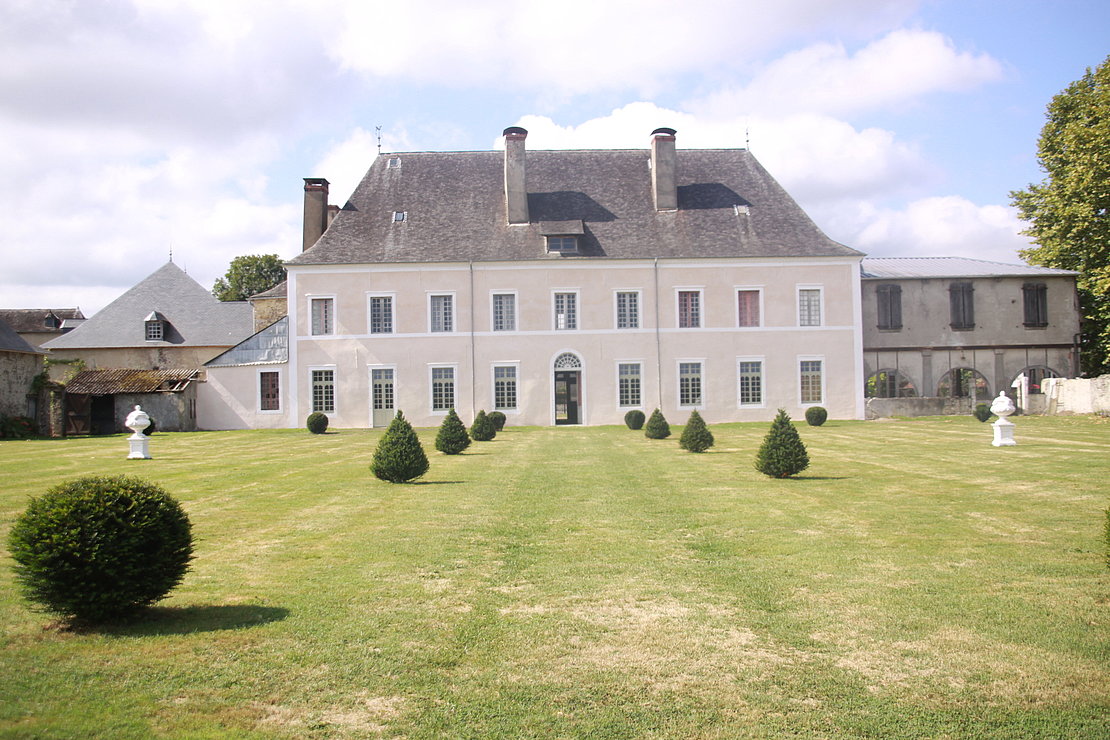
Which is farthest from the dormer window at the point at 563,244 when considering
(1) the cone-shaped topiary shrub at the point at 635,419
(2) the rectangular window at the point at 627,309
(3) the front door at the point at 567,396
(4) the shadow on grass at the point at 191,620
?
(4) the shadow on grass at the point at 191,620

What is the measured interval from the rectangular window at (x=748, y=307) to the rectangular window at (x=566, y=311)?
7.70 m

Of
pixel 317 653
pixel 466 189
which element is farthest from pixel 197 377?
pixel 317 653

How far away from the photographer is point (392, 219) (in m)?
40.1

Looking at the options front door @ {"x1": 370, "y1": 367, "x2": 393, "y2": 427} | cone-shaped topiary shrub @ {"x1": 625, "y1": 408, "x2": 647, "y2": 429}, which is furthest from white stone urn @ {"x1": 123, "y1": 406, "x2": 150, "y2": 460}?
cone-shaped topiary shrub @ {"x1": 625, "y1": 408, "x2": 647, "y2": 429}

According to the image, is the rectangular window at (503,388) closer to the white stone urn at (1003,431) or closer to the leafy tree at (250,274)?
the white stone urn at (1003,431)

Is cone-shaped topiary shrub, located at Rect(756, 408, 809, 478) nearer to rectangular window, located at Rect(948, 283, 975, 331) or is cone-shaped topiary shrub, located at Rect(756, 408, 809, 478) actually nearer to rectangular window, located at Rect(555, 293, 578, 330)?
rectangular window, located at Rect(555, 293, 578, 330)

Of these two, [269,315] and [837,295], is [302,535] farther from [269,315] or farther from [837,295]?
[269,315]

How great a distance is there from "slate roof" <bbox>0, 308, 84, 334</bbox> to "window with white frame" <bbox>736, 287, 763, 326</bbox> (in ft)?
196

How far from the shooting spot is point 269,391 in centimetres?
3866

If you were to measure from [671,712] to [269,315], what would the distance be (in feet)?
152

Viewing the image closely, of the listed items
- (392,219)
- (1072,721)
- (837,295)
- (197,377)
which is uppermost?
(392,219)

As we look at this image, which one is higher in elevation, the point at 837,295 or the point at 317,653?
the point at 837,295

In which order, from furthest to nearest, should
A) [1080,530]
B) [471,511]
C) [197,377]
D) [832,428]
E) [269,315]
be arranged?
1. [269,315]
2. [197,377]
3. [832,428]
4. [471,511]
5. [1080,530]

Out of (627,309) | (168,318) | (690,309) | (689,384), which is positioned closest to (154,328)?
(168,318)
